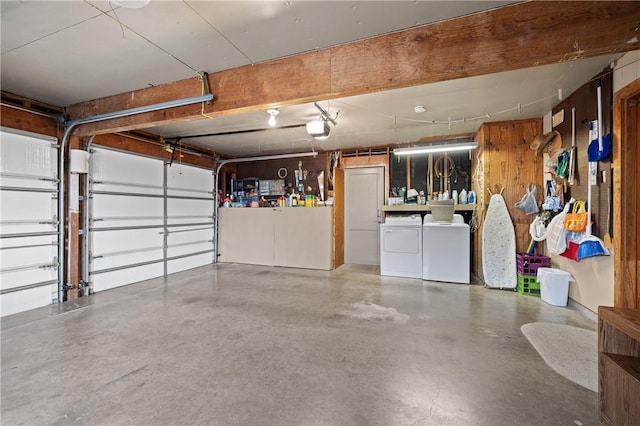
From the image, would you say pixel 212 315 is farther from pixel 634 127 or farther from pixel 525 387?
pixel 634 127

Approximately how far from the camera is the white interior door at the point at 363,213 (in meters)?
6.05

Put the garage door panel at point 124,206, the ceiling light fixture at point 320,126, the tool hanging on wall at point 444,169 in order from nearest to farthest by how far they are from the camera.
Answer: the ceiling light fixture at point 320,126 → the garage door panel at point 124,206 → the tool hanging on wall at point 444,169

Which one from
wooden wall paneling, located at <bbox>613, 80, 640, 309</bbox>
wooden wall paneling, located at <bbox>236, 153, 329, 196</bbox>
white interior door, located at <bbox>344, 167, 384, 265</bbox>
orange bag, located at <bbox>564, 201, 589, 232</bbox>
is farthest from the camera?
wooden wall paneling, located at <bbox>236, 153, 329, 196</bbox>

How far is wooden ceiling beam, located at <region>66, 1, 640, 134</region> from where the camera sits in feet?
5.75

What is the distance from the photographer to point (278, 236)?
241 inches

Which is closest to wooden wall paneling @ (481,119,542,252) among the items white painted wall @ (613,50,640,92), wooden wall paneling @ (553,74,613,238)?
wooden wall paneling @ (553,74,613,238)

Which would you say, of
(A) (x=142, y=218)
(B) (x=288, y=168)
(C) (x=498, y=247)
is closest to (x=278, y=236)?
(B) (x=288, y=168)

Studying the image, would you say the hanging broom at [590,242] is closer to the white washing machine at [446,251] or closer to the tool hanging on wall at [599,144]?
the tool hanging on wall at [599,144]

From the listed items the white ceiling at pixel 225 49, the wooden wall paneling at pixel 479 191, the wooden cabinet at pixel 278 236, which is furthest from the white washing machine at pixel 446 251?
the wooden cabinet at pixel 278 236

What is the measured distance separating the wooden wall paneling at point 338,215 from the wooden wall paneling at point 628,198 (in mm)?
4077

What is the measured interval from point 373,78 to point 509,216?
3.34 meters

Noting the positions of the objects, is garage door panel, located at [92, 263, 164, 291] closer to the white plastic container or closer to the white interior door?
the white interior door

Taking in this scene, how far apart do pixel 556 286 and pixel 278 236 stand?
15.7ft

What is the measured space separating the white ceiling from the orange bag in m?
1.38
